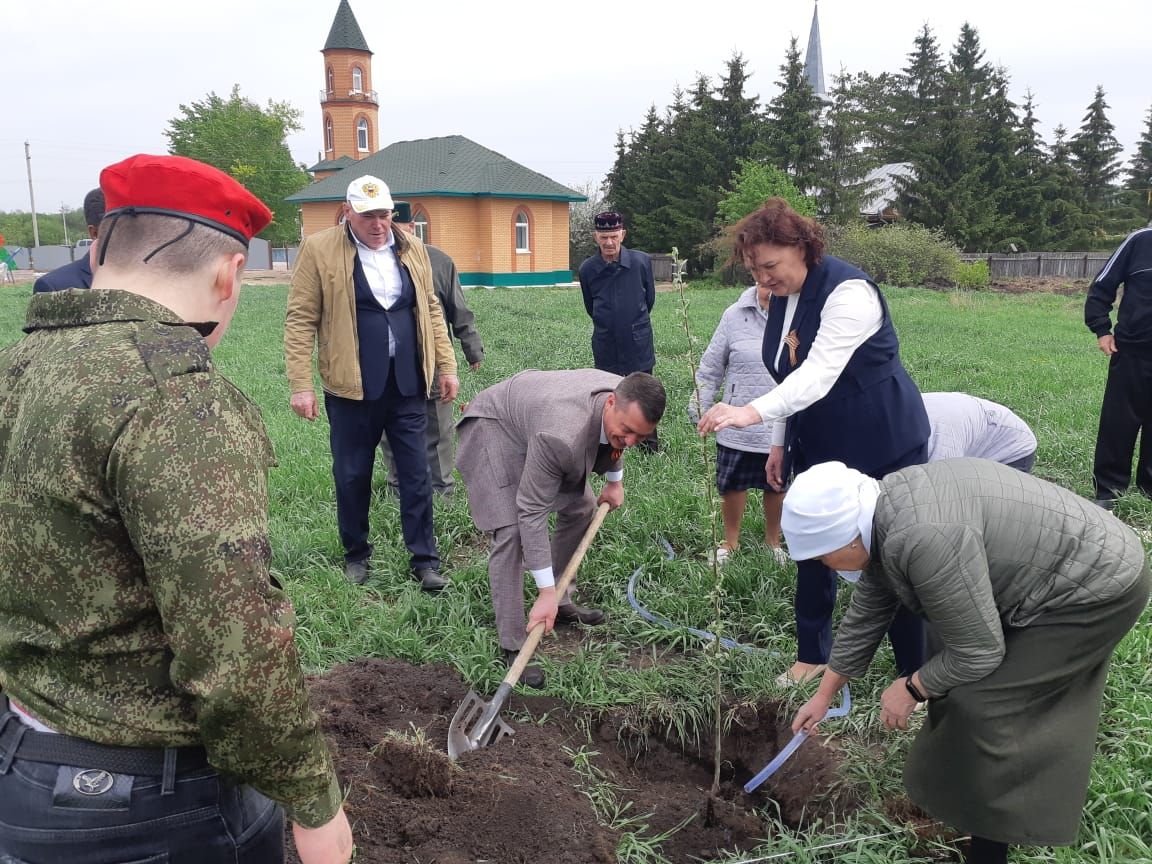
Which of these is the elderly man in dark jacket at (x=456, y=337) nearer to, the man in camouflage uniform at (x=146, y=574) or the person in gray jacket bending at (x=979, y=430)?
the person in gray jacket bending at (x=979, y=430)

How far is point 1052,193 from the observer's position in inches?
1423

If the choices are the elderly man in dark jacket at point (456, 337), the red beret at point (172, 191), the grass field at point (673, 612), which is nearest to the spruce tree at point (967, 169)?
the grass field at point (673, 612)

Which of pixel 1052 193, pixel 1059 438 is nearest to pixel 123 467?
pixel 1059 438

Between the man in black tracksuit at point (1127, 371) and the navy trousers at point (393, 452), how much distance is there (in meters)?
4.24

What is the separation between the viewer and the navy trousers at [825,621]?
10.4 ft

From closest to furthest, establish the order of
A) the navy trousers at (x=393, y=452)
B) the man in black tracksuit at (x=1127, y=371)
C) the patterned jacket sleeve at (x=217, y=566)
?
the patterned jacket sleeve at (x=217, y=566) < the navy trousers at (x=393, y=452) < the man in black tracksuit at (x=1127, y=371)

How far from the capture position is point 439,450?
6.03 m

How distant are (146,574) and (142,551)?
2.6 inches

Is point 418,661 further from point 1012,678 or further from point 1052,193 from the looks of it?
point 1052,193

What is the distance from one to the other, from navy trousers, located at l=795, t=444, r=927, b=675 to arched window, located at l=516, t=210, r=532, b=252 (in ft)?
99.7

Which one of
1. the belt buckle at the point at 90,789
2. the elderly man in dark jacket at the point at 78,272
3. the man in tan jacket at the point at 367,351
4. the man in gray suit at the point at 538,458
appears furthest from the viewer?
the man in tan jacket at the point at 367,351

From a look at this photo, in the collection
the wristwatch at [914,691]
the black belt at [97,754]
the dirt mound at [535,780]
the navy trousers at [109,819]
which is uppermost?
the black belt at [97,754]

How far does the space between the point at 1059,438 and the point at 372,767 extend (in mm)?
5969

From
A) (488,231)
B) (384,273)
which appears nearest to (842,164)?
(488,231)
